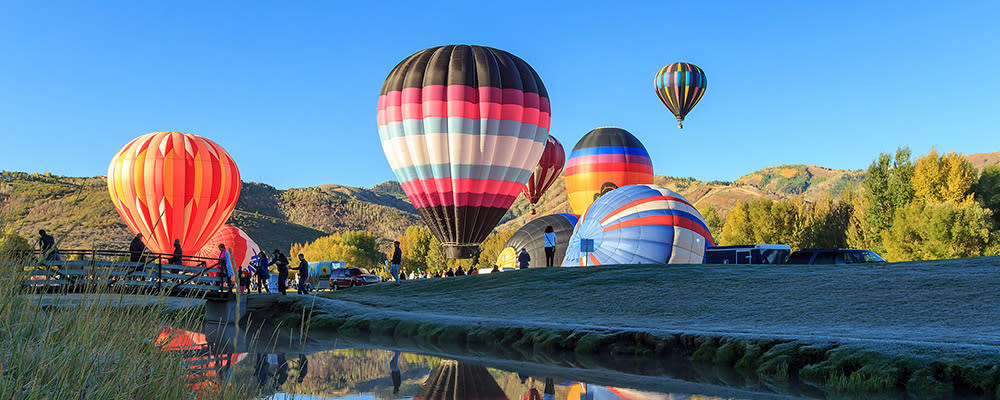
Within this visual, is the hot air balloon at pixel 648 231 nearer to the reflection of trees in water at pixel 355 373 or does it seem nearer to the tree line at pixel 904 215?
the reflection of trees in water at pixel 355 373

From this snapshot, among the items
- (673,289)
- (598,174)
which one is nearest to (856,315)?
(673,289)

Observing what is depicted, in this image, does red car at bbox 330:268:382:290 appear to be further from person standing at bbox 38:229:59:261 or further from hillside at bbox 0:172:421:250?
person standing at bbox 38:229:59:261

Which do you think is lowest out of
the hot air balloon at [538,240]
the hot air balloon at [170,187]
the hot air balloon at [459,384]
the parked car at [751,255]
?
the hot air balloon at [459,384]

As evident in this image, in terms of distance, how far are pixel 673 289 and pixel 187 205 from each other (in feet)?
102

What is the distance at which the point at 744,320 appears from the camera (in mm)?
17266

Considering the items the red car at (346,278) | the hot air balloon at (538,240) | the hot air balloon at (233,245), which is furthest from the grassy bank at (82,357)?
the hot air balloon at (233,245)

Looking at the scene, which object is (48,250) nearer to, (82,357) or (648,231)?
(82,357)

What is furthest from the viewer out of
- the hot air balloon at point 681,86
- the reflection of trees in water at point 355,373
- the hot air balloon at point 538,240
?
the hot air balloon at point 681,86

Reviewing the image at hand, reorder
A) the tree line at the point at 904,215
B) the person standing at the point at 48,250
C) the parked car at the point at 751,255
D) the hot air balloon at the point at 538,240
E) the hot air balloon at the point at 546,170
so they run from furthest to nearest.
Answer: the hot air balloon at the point at 546,170
the tree line at the point at 904,215
the hot air balloon at the point at 538,240
the parked car at the point at 751,255
the person standing at the point at 48,250

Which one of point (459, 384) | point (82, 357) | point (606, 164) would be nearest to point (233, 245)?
point (606, 164)

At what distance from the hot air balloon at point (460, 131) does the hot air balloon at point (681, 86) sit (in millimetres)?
24588

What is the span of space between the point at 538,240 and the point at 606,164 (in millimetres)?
13327

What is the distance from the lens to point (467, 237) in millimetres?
41000

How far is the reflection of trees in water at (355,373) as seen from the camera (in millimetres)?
10938
